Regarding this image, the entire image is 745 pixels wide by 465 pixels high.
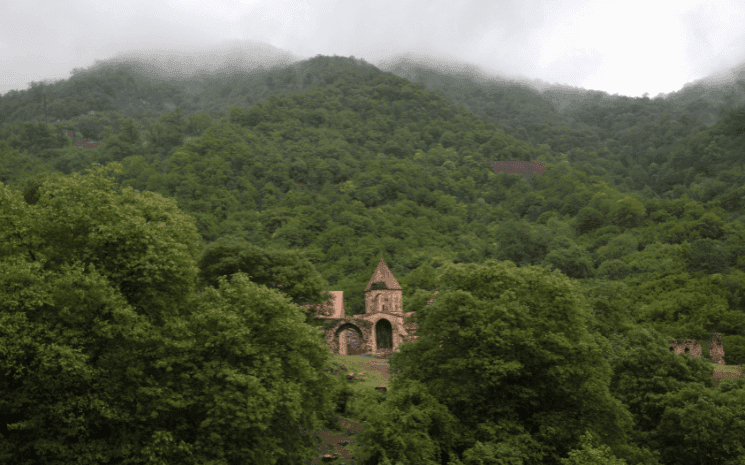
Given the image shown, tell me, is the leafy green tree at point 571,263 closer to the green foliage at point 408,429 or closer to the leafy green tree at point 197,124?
the green foliage at point 408,429

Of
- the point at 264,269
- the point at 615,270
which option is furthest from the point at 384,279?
the point at 615,270

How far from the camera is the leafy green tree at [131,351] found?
63.3ft

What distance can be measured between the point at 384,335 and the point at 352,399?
21989 millimetres

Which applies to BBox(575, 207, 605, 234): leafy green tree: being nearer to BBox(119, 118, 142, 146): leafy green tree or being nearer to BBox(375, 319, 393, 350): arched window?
BBox(375, 319, 393, 350): arched window

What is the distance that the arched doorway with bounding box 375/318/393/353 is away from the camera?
176 ft

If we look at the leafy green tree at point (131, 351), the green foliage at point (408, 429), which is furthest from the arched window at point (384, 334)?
the leafy green tree at point (131, 351)

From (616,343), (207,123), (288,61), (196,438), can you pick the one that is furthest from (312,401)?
(288,61)

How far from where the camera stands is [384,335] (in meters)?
53.9

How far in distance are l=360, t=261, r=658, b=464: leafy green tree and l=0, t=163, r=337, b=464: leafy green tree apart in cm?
496

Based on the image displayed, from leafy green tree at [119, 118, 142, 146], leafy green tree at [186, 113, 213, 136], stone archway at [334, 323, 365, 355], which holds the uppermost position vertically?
leafy green tree at [186, 113, 213, 136]

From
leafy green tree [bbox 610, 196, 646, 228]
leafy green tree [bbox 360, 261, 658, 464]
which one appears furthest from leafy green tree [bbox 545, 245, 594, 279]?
leafy green tree [bbox 360, 261, 658, 464]

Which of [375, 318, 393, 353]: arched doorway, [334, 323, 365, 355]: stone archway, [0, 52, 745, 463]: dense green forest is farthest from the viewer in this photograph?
[0, 52, 745, 463]: dense green forest

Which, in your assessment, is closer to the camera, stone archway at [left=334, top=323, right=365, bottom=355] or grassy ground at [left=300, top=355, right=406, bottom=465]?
grassy ground at [left=300, top=355, right=406, bottom=465]

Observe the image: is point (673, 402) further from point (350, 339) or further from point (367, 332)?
point (350, 339)
